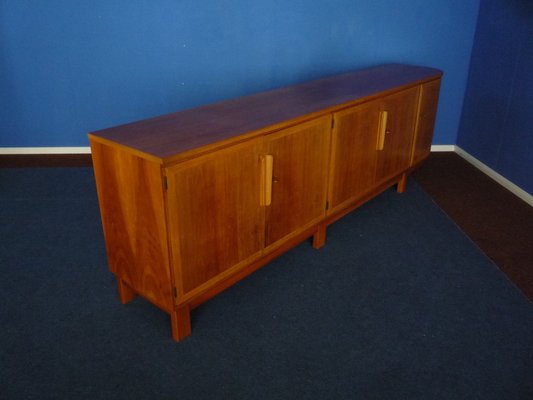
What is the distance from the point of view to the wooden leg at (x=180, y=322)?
2.01m

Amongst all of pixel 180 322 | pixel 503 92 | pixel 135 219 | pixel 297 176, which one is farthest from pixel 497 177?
pixel 135 219

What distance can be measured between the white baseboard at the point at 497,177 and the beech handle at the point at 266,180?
2.06m

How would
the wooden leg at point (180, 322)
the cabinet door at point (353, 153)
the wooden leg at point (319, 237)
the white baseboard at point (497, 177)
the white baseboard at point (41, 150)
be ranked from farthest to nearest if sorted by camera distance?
1. the white baseboard at point (41, 150)
2. the white baseboard at point (497, 177)
3. the wooden leg at point (319, 237)
4. the cabinet door at point (353, 153)
5. the wooden leg at point (180, 322)

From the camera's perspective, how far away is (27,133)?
394 cm

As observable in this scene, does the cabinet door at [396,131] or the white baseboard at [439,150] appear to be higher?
the cabinet door at [396,131]

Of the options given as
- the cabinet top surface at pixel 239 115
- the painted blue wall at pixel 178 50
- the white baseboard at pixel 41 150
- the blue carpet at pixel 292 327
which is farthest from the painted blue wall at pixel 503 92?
the white baseboard at pixel 41 150

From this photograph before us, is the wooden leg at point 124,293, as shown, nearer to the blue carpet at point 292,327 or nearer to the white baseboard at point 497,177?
the blue carpet at point 292,327

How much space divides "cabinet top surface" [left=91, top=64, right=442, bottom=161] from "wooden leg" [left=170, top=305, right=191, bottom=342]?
0.67m

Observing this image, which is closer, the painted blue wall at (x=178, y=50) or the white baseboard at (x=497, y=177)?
the white baseboard at (x=497, y=177)

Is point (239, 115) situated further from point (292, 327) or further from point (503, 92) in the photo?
point (503, 92)

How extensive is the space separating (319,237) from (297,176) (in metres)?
0.52

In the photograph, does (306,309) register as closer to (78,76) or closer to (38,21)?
(78,76)

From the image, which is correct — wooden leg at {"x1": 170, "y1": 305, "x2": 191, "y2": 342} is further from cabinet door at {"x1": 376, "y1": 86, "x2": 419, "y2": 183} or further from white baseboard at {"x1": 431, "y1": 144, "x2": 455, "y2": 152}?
white baseboard at {"x1": 431, "y1": 144, "x2": 455, "y2": 152}

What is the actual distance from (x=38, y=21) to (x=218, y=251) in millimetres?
2614
